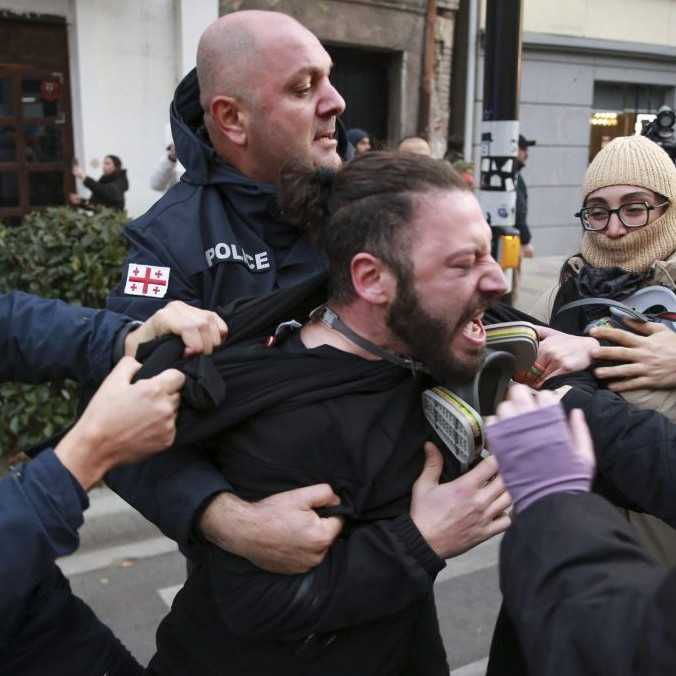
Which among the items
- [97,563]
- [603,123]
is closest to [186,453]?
[97,563]

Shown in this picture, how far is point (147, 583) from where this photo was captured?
12.5 ft

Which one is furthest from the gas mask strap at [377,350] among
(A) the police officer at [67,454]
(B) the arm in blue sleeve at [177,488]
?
(B) the arm in blue sleeve at [177,488]

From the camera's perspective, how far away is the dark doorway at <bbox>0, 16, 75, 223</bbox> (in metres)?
8.34

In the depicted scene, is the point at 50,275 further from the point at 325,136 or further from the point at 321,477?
the point at 321,477

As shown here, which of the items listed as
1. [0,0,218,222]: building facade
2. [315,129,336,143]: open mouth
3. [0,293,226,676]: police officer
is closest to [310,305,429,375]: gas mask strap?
[0,293,226,676]: police officer

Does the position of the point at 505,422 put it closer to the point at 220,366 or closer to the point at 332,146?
the point at 220,366

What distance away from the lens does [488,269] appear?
148 cm

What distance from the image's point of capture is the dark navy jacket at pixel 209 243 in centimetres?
195

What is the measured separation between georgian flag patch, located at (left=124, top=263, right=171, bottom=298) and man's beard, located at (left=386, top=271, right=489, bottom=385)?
662 millimetres

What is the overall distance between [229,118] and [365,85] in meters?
9.71

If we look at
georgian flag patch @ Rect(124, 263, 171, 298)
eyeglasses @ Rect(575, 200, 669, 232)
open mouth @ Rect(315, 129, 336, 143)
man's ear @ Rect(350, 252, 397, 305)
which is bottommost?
georgian flag patch @ Rect(124, 263, 171, 298)

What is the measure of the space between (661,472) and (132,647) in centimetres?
245

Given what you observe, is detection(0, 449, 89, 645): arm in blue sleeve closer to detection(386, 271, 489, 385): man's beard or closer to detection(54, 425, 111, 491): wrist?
detection(54, 425, 111, 491): wrist

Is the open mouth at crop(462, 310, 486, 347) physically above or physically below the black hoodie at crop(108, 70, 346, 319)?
below
